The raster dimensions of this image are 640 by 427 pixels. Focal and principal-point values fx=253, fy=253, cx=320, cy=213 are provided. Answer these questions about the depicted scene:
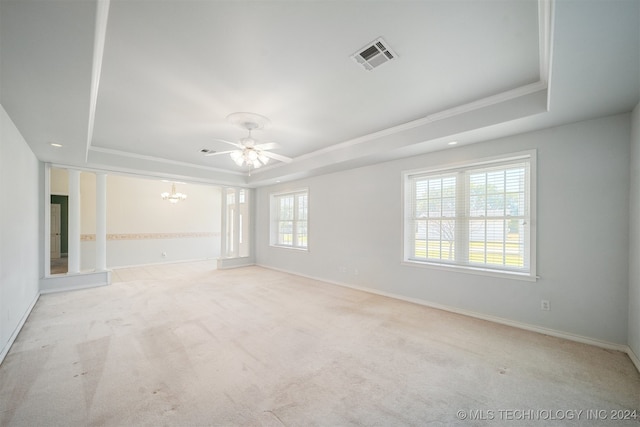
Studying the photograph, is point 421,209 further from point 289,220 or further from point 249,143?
point 289,220

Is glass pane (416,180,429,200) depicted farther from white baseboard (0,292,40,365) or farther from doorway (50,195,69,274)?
doorway (50,195,69,274)

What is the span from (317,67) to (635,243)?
339cm

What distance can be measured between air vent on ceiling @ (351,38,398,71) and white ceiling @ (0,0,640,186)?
0.06 metres

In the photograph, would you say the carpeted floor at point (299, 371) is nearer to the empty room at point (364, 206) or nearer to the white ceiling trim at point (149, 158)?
the empty room at point (364, 206)

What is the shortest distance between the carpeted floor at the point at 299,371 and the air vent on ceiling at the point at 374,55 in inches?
105

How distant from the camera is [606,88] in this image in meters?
2.09

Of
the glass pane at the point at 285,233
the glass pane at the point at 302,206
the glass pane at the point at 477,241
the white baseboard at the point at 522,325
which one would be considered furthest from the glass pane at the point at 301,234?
the glass pane at the point at 477,241

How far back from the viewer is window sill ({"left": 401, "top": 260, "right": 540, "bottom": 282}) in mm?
3069

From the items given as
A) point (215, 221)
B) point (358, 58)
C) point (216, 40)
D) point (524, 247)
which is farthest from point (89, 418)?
point (215, 221)

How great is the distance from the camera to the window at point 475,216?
3190 millimetres

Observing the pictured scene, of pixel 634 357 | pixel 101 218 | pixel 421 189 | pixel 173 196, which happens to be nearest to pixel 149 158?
pixel 101 218

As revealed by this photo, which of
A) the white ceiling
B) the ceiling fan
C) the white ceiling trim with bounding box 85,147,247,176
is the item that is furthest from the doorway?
the ceiling fan

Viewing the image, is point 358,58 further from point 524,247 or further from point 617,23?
point 524,247

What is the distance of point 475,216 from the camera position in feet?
11.7
